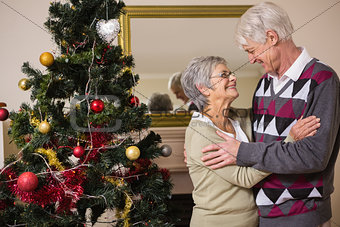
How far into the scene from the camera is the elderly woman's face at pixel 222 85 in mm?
1416

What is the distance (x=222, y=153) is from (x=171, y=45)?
4.10ft

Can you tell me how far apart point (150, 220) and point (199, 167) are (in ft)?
0.94

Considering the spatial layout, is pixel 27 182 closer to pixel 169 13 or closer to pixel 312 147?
pixel 312 147

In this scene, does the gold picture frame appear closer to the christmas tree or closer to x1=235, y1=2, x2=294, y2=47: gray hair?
the christmas tree

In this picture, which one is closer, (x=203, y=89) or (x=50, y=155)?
(x=50, y=155)

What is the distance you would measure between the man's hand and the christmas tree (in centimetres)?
22

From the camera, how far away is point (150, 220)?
137cm

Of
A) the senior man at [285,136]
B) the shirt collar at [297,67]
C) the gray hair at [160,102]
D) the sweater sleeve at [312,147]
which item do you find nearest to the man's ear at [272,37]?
the senior man at [285,136]

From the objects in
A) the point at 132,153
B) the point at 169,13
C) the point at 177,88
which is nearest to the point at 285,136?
the point at 132,153

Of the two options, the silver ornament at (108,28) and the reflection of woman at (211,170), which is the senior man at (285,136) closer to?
the reflection of woman at (211,170)

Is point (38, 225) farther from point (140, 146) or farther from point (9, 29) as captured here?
point (9, 29)

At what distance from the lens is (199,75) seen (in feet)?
4.69

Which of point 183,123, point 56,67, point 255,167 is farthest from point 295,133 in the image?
point 183,123

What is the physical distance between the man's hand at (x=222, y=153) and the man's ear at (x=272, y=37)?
0.41 m
